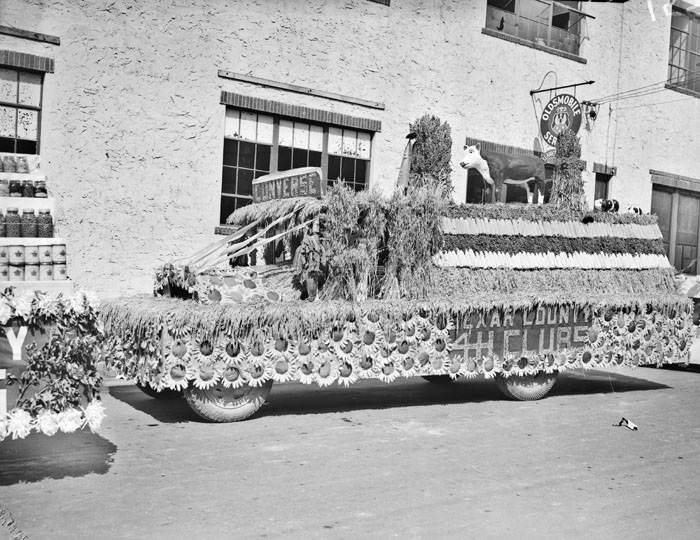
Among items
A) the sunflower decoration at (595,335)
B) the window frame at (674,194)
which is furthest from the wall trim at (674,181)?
the sunflower decoration at (595,335)

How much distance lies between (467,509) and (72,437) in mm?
3214

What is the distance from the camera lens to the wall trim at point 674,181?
17875 millimetres

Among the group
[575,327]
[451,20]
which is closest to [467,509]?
[575,327]

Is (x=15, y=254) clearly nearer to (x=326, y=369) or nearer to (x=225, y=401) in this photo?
(x=225, y=401)

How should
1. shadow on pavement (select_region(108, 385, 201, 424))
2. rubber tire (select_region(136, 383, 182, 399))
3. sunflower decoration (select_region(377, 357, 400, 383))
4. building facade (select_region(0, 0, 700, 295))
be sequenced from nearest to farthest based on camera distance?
1. shadow on pavement (select_region(108, 385, 201, 424))
2. sunflower decoration (select_region(377, 357, 400, 383))
3. rubber tire (select_region(136, 383, 182, 399))
4. building facade (select_region(0, 0, 700, 295))

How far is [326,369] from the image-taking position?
6828 millimetres

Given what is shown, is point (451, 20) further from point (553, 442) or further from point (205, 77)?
point (553, 442)

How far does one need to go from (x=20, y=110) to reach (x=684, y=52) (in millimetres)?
15460

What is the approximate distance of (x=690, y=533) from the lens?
4.28 meters

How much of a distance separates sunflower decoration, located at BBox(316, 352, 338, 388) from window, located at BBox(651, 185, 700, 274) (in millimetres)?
13513

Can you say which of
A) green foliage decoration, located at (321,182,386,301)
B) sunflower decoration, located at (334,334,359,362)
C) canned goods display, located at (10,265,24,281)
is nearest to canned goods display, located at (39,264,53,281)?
canned goods display, located at (10,265,24,281)

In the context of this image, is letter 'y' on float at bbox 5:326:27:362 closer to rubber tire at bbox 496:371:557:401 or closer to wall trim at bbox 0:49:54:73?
rubber tire at bbox 496:371:557:401

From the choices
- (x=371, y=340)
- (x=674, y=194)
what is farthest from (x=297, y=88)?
(x=674, y=194)

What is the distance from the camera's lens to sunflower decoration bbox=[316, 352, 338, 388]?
22.3ft
